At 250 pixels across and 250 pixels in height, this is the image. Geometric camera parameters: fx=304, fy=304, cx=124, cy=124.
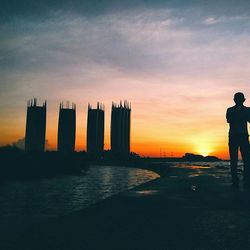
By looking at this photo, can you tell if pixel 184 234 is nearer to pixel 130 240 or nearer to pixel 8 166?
pixel 130 240

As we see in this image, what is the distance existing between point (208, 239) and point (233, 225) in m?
0.67

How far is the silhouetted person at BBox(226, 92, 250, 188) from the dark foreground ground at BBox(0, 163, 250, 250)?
2.73 m

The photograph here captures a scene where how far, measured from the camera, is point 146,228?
9.84 ft

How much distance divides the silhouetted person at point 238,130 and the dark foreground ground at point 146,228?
273 centimetres

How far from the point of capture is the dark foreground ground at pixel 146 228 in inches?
95.5

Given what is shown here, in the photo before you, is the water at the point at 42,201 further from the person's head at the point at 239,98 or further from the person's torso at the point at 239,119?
the person's head at the point at 239,98

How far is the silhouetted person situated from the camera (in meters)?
7.09

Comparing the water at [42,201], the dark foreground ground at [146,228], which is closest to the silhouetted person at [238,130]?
the dark foreground ground at [146,228]

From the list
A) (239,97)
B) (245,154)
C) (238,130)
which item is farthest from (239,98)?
(245,154)

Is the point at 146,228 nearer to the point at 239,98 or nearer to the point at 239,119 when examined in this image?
the point at 239,119

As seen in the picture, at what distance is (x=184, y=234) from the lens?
2.74 meters

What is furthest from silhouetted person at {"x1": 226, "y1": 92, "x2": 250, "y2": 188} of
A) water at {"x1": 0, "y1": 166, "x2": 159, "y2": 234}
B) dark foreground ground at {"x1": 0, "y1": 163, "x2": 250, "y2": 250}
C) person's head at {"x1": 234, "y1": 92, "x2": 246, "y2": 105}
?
water at {"x1": 0, "y1": 166, "x2": 159, "y2": 234}

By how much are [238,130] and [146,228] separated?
4855 mm

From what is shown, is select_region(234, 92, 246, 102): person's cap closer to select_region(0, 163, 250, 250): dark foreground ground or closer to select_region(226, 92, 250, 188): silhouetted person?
select_region(226, 92, 250, 188): silhouetted person
